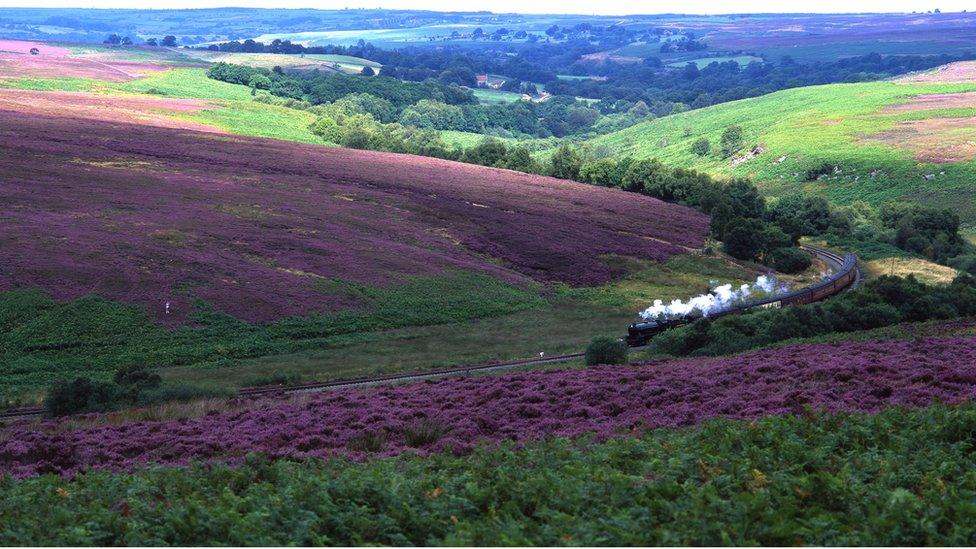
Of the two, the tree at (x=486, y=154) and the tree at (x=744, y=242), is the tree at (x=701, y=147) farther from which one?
the tree at (x=744, y=242)

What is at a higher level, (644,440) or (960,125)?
(644,440)

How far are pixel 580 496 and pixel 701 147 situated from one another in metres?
165

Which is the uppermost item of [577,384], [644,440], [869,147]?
[644,440]

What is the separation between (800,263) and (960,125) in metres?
97.6

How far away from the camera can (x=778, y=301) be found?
5700 centimetres

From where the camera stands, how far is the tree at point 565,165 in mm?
117062

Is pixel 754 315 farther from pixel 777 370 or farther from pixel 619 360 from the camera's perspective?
pixel 777 370

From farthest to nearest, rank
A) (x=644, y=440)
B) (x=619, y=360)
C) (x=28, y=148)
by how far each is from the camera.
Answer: (x=28, y=148)
(x=619, y=360)
(x=644, y=440)

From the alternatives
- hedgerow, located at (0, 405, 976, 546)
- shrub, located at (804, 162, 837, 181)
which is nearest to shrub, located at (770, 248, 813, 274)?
hedgerow, located at (0, 405, 976, 546)

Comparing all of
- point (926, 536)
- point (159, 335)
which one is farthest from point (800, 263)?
point (926, 536)

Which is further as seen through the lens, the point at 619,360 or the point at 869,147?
the point at 869,147

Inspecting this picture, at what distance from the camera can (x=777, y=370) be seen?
102ft

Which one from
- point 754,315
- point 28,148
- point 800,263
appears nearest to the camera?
point 754,315

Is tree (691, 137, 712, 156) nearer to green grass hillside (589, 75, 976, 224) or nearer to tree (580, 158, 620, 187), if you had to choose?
green grass hillside (589, 75, 976, 224)
